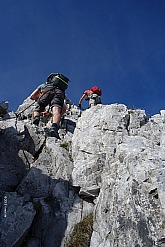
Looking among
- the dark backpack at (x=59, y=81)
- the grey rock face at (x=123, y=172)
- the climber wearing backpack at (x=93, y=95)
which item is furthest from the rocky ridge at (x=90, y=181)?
the climber wearing backpack at (x=93, y=95)

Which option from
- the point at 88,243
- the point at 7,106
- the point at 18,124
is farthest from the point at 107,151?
the point at 7,106

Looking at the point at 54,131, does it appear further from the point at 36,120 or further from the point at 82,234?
the point at 82,234

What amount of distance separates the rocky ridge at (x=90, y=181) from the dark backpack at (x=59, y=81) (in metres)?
2.53

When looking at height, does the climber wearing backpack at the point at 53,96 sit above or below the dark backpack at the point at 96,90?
below

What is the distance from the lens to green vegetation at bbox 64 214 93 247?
9914 millimetres

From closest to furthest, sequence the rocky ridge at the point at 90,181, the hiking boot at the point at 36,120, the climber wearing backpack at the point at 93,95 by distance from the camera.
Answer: the rocky ridge at the point at 90,181, the hiking boot at the point at 36,120, the climber wearing backpack at the point at 93,95

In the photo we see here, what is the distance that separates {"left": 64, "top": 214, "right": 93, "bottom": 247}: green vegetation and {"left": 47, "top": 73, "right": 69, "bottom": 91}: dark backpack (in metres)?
8.80

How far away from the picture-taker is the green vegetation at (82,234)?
32.5ft

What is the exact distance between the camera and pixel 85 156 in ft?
43.4

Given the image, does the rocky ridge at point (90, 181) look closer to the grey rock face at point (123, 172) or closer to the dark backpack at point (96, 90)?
the grey rock face at point (123, 172)

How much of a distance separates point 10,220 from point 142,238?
4871 mm

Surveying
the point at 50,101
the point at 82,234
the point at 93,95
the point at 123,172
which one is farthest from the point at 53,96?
the point at 82,234

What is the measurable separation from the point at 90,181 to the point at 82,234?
7.88 feet

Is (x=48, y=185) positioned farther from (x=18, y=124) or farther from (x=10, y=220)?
(x=18, y=124)
